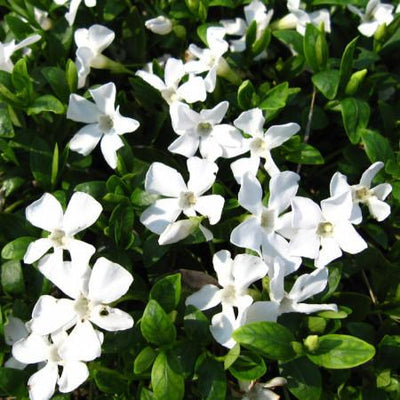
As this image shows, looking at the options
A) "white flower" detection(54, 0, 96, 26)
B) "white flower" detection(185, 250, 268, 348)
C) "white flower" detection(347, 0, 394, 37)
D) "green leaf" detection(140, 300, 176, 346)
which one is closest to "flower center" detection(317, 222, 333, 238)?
"white flower" detection(185, 250, 268, 348)

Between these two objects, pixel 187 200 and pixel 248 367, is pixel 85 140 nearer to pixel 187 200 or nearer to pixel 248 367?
pixel 187 200

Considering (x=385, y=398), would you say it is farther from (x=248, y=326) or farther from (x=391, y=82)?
(x=391, y=82)

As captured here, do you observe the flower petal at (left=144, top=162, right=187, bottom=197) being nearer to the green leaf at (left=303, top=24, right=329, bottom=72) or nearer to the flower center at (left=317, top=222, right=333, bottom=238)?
the flower center at (left=317, top=222, right=333, bottom=238)

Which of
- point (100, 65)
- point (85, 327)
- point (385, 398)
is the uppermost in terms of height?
point (100, 65)

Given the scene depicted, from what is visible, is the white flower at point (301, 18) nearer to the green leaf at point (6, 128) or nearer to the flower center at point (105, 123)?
the flower center at point (105, 123)

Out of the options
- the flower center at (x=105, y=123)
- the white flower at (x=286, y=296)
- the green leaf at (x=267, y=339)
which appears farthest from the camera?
the flower center at (x=105, y=123)

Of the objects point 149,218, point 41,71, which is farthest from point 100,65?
point 149,218

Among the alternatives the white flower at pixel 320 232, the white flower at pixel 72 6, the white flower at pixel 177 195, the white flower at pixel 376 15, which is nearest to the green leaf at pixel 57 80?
the white flower at pixel 72 6
